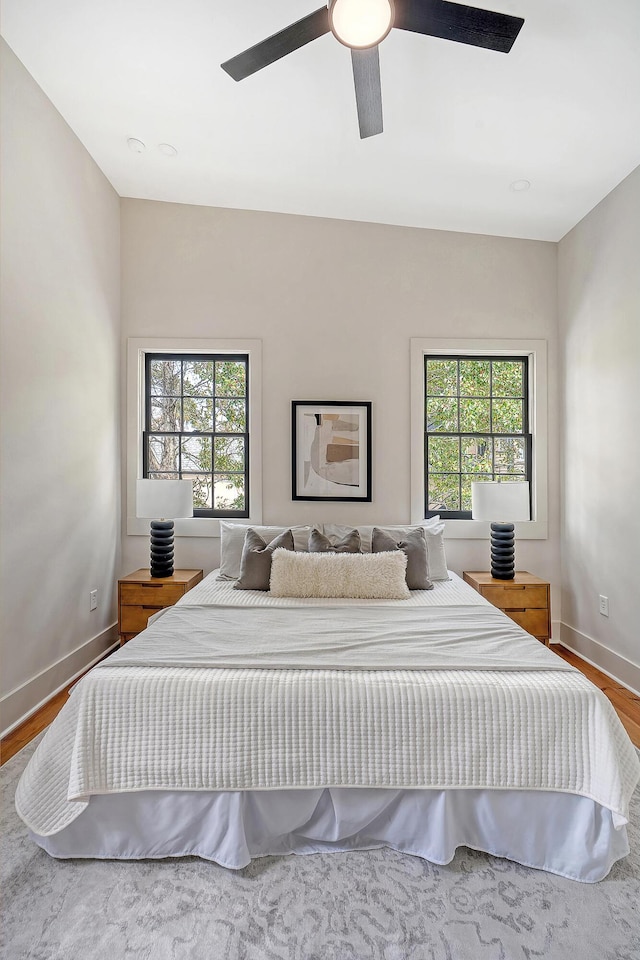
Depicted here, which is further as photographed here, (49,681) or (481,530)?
(481,530)

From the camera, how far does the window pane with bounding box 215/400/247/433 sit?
3.93 metres

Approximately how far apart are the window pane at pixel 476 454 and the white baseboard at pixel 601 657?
1321 mm

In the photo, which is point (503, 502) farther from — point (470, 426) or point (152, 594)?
point (152, 594)

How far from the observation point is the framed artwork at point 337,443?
3.79 meters

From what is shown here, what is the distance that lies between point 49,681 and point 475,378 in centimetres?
350

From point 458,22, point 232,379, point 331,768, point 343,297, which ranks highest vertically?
point 458,22

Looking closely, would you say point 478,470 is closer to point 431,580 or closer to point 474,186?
point 431,580

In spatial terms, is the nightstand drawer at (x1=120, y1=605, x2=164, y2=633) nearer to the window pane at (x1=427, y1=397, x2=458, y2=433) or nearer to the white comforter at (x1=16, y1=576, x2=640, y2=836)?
the white comforter at (x1=16, y1=576, x2=640, y2=836)

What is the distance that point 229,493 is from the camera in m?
3.94

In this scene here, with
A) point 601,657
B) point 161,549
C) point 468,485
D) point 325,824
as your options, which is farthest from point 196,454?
point 601,657

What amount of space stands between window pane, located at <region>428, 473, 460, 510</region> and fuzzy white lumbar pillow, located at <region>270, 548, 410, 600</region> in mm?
1153

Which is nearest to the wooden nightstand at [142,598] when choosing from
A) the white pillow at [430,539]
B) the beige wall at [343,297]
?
the beige wall at [343,297]

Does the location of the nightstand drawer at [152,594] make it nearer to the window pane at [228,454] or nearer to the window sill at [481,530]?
the window pane at [228,454]

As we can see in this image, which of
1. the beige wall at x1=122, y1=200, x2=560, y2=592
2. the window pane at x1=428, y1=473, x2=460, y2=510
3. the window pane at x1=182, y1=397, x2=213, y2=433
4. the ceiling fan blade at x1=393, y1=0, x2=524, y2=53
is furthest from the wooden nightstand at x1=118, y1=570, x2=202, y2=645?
the ceiling fan blade at x1=393, y1=0, x2=524, y2=53
